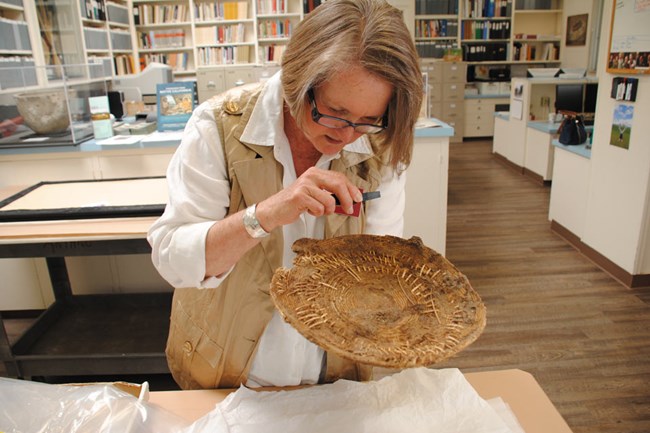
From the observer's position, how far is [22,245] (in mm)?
2002

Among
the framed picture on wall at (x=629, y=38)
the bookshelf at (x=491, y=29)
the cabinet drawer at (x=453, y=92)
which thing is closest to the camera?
the framed picture on wall at (x=629, y=38)

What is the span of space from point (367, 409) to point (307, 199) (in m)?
0.46

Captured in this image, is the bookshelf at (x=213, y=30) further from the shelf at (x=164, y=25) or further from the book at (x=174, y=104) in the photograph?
the book at (x=174, y=104)

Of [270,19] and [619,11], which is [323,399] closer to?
[619,11]

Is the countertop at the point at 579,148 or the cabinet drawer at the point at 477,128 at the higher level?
the countertop at the point at 579,148

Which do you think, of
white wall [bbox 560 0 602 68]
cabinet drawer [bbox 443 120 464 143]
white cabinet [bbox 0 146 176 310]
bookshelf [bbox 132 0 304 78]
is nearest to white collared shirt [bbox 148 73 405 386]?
white cabinet [bbox 0 146 176 310]

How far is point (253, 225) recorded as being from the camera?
90 centimetres

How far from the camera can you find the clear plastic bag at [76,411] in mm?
947

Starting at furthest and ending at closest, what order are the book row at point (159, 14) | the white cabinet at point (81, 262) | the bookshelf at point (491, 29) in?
the bookshelf at point (491, 29) → the book row at point (159, 14) → the white cabinet at point (81, 262)

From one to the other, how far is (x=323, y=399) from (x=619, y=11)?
3297 mm

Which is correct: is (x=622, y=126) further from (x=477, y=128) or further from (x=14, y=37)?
(x=477, y=128)

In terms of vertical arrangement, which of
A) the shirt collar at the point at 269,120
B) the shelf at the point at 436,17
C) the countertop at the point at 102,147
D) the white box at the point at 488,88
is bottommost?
the countertop at the point at 102,147

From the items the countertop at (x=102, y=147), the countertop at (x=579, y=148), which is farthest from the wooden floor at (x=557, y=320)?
the countertop at (x=102, y=147)

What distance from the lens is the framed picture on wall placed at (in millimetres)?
2975
